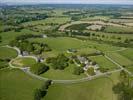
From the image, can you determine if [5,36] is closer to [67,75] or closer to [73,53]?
[73,53]

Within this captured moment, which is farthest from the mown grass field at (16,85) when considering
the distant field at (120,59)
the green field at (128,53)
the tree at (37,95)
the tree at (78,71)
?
the green field at (128,53)

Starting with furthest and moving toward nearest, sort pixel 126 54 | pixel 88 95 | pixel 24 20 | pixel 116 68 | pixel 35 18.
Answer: pixel 35 18, pixel 24 20, pixel 126 54, pixel 116 68, pixel 88 95

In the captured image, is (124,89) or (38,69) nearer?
(124,89)

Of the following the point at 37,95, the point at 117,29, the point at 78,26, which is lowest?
the point at 78,26

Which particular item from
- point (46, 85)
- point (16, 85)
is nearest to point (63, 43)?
point (46, 85)

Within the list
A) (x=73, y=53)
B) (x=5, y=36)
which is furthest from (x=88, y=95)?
(x=5, y=36)

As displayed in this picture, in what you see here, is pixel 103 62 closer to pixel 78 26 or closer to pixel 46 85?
pixel 46 85

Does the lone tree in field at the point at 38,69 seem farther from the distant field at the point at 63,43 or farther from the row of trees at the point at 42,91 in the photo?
the distant field at the point at 63,43
